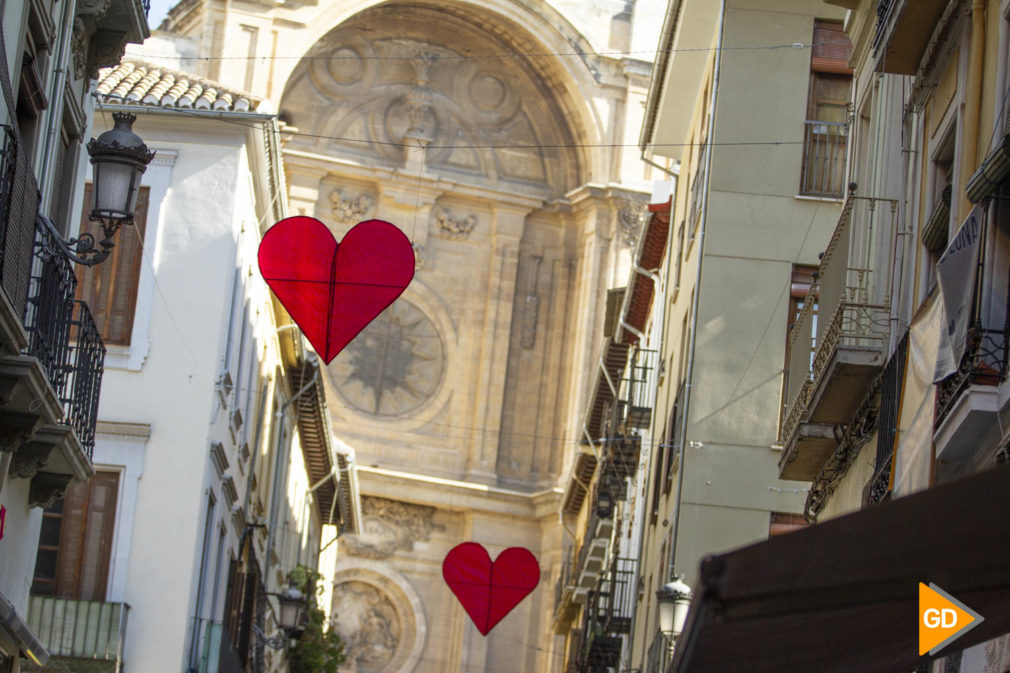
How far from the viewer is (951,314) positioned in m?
10.2

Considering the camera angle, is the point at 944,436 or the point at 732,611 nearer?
the point at 732,611

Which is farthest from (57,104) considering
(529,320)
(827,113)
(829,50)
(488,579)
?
(529,320)

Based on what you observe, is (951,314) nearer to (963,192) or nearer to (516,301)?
(963,192)

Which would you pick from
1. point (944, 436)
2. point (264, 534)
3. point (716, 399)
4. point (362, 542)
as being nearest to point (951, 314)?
point (944, 436)

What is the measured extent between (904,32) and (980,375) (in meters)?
3.72

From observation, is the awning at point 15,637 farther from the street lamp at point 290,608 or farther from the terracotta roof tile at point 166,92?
the street lamp at point 290,608

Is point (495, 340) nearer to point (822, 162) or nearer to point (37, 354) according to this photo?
point (822, 162)

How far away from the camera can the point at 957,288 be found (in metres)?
10.1

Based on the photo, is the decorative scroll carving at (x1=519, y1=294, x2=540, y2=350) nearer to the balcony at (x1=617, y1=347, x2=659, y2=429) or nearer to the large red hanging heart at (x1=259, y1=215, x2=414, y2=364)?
the balcony at (x1=617, y1=347, x2=659, y2=429)

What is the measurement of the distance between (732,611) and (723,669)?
337mm

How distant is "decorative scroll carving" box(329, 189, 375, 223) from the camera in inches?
1965

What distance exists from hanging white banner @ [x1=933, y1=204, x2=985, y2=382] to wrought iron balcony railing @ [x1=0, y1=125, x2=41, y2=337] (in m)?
5.01

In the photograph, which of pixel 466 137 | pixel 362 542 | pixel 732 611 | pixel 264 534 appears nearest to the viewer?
pixel 732 611

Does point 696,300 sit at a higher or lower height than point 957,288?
higher
